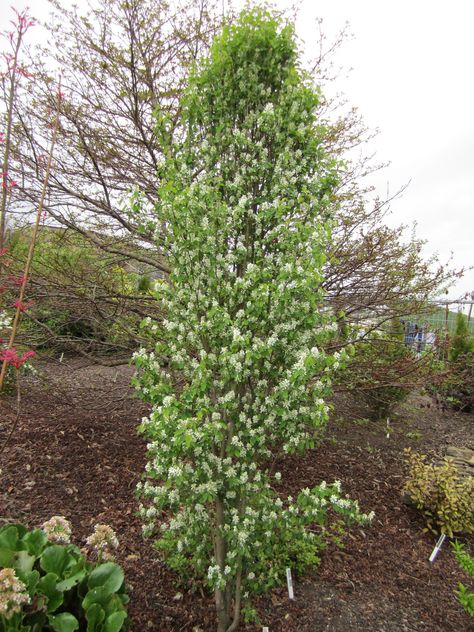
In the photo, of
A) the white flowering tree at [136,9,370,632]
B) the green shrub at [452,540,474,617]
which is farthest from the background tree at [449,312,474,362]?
the white flowering tree at [136,9,370,632]

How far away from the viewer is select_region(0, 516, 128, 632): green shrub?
1.86m

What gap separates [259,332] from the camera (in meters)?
2.21

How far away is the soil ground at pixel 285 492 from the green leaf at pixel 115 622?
1.66ft

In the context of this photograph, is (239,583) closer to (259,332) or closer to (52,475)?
(259,332)

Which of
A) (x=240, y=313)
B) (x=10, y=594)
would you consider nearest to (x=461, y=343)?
(x=240, y=313)

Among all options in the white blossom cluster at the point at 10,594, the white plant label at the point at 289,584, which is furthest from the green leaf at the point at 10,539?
the white plant label at the point at 289,584

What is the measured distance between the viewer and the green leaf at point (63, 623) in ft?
6.03

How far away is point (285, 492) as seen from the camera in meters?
3.81

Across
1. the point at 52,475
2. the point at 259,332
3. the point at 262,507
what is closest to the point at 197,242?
the point at 259,332

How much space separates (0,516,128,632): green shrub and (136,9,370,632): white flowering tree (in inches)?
15.3

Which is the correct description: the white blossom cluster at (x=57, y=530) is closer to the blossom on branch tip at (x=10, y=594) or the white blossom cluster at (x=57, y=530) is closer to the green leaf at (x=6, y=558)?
the green leaf at (x=6, y=558)

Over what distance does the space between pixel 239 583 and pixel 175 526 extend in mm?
456

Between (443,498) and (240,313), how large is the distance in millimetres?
2686

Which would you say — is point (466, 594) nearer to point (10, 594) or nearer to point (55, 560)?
point (55, 560)
